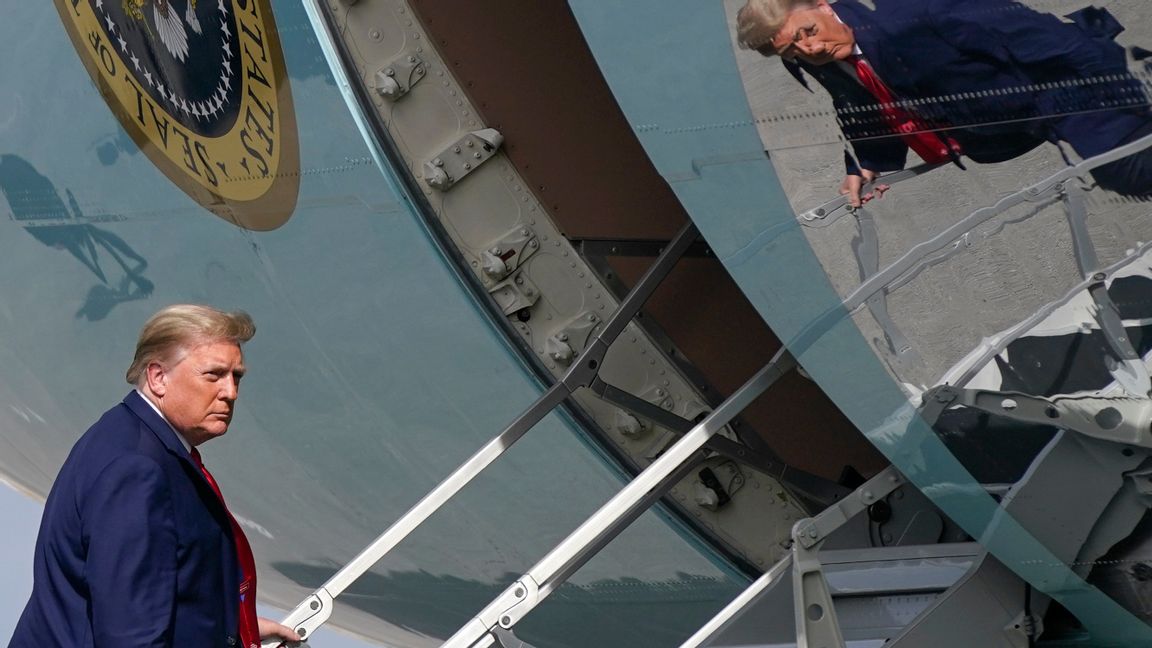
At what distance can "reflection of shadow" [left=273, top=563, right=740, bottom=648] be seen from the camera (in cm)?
558

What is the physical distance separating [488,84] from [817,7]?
1.79 m

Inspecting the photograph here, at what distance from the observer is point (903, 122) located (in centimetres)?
362

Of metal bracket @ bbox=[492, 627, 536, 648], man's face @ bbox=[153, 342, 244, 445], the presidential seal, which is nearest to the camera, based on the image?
man's face @ bbox=[153, 342, 244, 445]

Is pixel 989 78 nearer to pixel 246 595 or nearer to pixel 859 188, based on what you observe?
pixel 859 188

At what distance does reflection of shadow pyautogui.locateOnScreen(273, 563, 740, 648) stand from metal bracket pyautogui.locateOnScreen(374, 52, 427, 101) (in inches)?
73.0

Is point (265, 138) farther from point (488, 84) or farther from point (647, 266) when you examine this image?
point (647, 266)

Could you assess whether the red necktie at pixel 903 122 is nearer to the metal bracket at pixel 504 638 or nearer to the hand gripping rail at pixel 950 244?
the hand gripping rail at pixel 950 244

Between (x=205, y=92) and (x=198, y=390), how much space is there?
6.84ft

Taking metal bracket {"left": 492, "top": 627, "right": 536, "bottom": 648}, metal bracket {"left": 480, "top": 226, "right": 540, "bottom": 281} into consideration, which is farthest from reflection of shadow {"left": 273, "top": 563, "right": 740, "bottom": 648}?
metal bracket {"left": 480, "top": 226, "right": 540, "bottom": 281}

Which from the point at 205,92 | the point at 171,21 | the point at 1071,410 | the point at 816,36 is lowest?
the point at 1071,410

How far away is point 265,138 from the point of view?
494 cm

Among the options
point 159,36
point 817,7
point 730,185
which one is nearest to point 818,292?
point 730,185

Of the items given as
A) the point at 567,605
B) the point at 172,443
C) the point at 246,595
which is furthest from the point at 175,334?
the point at 567,605

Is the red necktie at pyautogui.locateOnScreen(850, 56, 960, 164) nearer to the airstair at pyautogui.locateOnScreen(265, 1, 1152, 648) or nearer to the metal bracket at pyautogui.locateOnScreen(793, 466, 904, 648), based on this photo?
the airstair at pyautogui.locateOnScreen(265, 1, 1152, 648)
